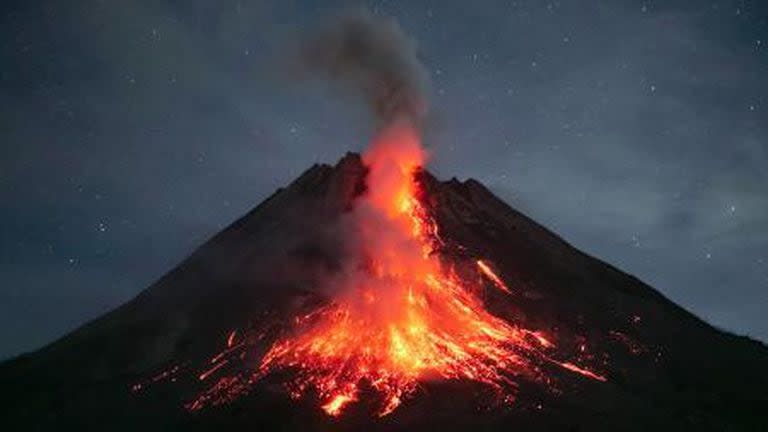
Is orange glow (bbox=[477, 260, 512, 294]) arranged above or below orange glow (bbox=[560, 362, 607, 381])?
above

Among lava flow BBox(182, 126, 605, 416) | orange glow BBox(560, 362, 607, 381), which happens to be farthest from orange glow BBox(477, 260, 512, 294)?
orange glow BBox(560, 362, 607, 381)

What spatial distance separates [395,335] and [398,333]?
13.5 inches

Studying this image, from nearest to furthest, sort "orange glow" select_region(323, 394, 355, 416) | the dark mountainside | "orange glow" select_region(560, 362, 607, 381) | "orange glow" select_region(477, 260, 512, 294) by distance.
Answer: "orange glow" select_region(323, 394, 355, 416) → the dark mountainside → "orange glow" select_region(560, 362, 607, 381) → "orange glow" select_region(477, 260, 512, 294)

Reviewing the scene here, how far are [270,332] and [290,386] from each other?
8.80m

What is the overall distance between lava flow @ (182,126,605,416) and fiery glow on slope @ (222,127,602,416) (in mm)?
62

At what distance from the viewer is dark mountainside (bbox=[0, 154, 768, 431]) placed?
1972 inches

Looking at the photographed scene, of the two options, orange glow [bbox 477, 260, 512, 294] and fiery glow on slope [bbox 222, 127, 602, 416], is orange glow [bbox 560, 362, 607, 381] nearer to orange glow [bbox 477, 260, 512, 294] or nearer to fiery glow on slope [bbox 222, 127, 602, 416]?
fiery glow on slope [bbox 222, 127, 602, 416]

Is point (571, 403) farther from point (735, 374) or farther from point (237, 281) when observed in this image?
point (237, 281)

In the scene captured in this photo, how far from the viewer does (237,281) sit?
71.4 meters

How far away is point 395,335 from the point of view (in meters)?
59.4

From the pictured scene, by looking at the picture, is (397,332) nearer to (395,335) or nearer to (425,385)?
(395,335)

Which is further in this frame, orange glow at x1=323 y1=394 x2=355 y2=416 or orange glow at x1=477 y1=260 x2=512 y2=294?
orange glow at x1=477 y1=260 x2=512 y2=294

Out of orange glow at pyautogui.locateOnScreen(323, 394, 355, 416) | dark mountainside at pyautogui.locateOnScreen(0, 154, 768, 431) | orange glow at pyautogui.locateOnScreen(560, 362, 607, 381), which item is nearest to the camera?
orange glow at pyautogui.locateOnScreen(323, 394, 355, 416)

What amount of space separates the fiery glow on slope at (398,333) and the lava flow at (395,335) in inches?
2.4
